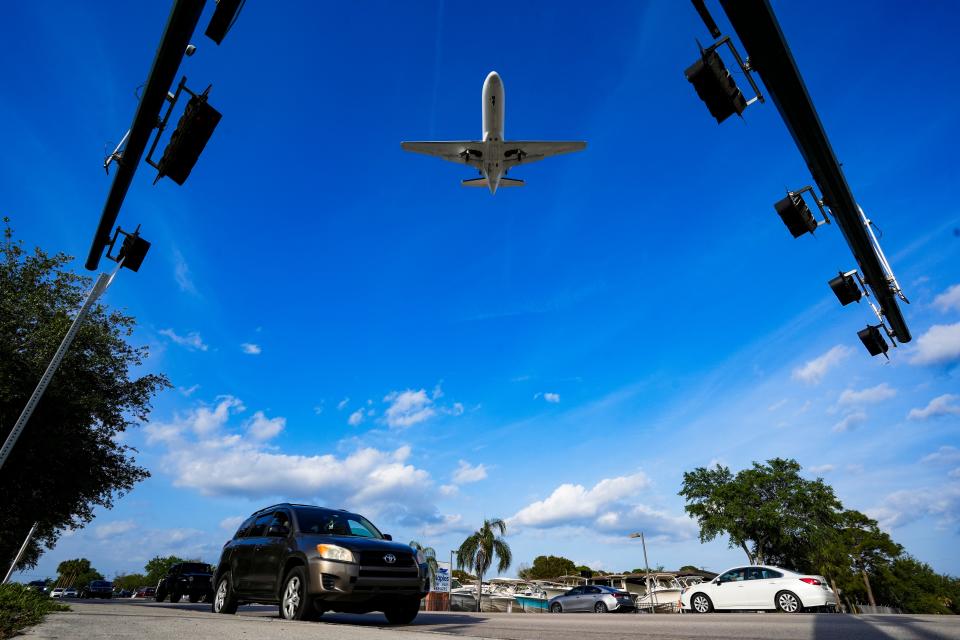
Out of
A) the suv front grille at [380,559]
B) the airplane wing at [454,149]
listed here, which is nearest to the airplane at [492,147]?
the airplane wing at [454,149]

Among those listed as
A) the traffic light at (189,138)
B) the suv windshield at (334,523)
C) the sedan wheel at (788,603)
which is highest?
the traffic light at (189,138)

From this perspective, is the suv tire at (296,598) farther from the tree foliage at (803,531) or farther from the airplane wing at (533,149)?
the tree foliage at (803,531)

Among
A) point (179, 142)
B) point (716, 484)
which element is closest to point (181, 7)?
point (179, 142)

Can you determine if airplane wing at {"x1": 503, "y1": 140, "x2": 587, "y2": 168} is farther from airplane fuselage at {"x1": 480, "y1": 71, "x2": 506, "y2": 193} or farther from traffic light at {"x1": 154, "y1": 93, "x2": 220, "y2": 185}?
traffic light at {"x1": 154, "y1": 93, "x2": 220, "y2": 185}

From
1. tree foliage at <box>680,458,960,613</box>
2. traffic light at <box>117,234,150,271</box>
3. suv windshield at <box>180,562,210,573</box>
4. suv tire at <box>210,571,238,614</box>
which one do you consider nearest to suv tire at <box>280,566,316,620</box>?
suv tire at <box>210,571,238,614</box>

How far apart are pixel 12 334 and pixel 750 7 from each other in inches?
984

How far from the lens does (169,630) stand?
16.9 feet

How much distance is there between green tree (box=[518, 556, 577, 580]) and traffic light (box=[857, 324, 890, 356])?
8871cm

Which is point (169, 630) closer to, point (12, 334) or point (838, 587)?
point (12, 334)

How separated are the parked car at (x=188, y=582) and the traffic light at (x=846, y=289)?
22.6 m

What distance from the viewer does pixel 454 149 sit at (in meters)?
30.5

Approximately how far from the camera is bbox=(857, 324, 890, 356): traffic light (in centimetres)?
1370

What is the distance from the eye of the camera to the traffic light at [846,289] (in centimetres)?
1250

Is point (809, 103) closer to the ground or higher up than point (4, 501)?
higher up
